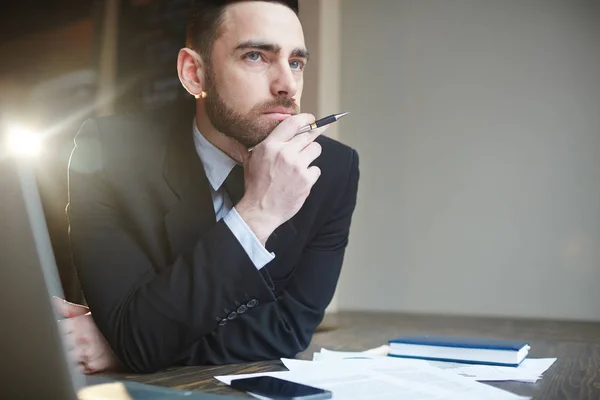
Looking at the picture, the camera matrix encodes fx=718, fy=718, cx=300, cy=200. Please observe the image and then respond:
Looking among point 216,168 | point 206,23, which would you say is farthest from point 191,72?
point 216,168

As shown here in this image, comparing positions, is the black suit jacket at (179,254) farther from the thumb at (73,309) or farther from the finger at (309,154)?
the finger at (309,154)

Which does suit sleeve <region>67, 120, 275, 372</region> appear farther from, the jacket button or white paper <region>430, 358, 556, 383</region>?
white paper <region>430, 358, 556, 383</region>

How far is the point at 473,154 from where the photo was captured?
3375 millimetres

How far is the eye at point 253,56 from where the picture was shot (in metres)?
1.30

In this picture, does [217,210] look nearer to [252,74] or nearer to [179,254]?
[179,254]

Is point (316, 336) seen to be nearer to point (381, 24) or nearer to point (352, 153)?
point (352, 153)

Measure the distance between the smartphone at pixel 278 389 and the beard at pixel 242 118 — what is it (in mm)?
517

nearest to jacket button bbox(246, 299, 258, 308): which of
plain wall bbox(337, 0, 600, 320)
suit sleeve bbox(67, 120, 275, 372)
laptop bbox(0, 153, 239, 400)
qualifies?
suit sleeve bbox(67, 120, 275, 372)

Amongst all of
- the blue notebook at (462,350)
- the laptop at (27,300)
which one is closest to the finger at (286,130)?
the blue notebook at (462,350)

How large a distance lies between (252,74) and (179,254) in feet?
1.16

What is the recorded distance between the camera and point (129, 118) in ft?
4.36

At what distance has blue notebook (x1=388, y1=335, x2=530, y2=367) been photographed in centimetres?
108

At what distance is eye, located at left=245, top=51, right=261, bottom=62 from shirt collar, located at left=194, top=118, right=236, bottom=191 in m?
0.17

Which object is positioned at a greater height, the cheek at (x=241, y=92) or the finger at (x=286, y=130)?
the cheek at (x=241, y=92)
